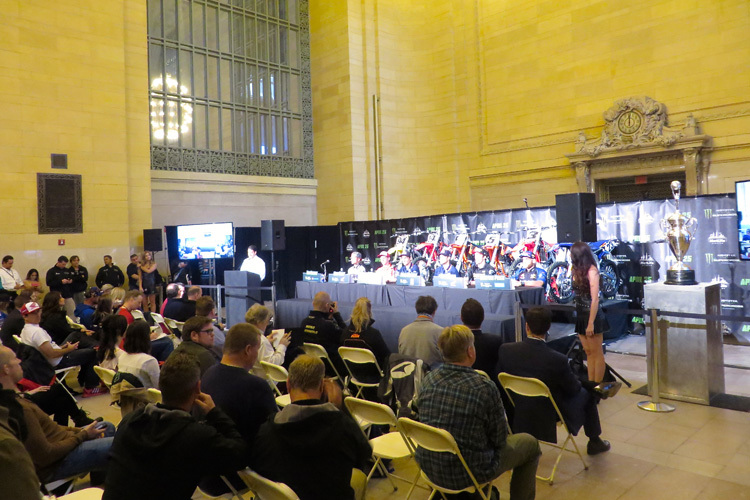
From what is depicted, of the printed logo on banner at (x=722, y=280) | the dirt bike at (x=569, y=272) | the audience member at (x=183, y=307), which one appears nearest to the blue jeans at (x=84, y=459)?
the audience member at (x=183, y=307)

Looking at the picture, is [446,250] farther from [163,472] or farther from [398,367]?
[163,472]

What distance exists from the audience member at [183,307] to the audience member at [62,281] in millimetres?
4758

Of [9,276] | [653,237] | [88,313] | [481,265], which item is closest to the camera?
[88,313]

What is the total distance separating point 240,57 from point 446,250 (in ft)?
26.0

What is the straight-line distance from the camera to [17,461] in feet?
5.78

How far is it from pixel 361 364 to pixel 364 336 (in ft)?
0.74

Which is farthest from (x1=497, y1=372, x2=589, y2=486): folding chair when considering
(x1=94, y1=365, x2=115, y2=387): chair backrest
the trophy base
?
(x1=94, y1=365, x2=115, y2=387): chair backrest

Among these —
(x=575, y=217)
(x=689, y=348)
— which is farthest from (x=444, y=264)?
(x=689, y=348)

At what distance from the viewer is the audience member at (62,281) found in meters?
10.4

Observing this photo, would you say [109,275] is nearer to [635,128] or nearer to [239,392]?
[239,392]

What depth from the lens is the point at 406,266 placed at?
38.3 feet

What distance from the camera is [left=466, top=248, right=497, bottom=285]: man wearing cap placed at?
10.2 meters

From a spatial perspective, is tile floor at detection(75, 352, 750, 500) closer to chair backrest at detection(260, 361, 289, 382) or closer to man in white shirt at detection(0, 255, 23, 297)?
chair backrest at detection(260, 361, 289, 382)

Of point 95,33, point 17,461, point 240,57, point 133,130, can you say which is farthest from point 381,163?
point 17,461
